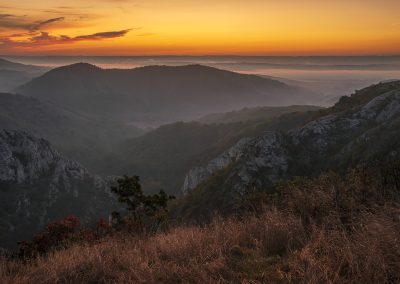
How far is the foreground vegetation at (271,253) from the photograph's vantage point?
21.0 feet

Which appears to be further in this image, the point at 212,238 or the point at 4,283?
the point at 212,238

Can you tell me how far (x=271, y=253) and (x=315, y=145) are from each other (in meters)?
79.2

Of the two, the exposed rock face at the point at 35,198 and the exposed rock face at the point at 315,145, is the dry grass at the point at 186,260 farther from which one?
the exposed rock face at the point at 35,198

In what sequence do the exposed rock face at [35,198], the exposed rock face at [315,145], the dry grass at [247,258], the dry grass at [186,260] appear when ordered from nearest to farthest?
the dry grass at [247,258] < the dry grass at [186,260] < the exposed rock face at [315,145] < the exposed rock face at [35,198]

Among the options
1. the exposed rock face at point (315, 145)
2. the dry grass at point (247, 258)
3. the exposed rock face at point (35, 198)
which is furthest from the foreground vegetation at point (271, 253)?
the exposed rock face at point (35, 198)

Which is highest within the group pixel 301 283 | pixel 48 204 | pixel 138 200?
pixel 301 283

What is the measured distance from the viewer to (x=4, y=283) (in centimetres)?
706

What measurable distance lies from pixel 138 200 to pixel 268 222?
25.5 meters

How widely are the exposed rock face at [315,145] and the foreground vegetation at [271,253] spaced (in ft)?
195

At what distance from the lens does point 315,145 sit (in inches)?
3273

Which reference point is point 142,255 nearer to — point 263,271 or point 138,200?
point 263,271

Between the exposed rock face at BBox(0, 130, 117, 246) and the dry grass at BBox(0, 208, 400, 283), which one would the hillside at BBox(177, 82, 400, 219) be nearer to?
the dry grass at BBox(0, 208, 400, 283)

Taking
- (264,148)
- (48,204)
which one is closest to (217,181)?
(264,148)

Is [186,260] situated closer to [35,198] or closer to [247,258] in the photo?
[247,258]
